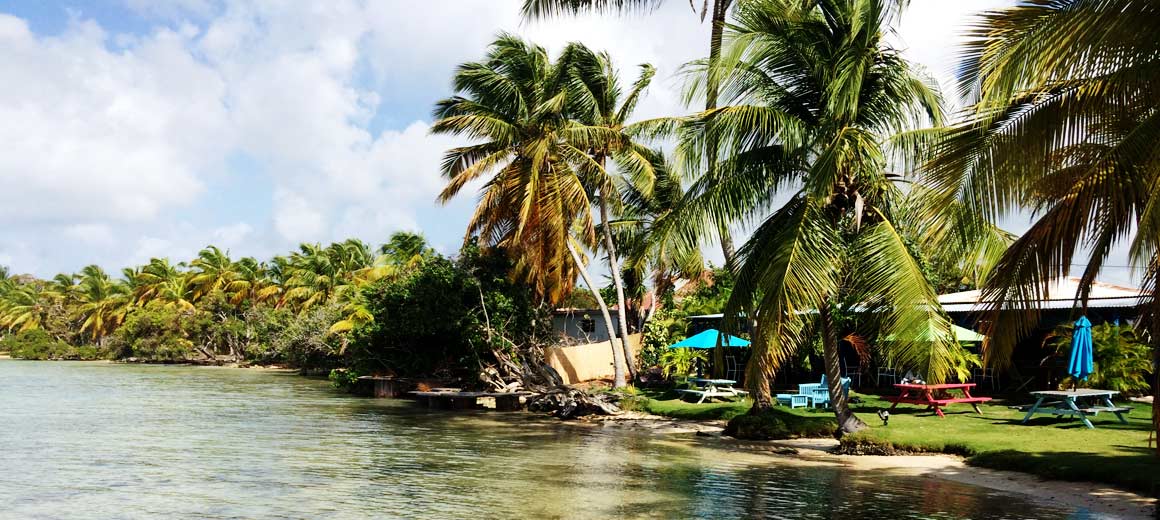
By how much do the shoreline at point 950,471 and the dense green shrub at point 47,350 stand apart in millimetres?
65173

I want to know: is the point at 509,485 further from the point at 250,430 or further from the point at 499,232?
the point at 499,232

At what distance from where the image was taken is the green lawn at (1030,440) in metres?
11.7

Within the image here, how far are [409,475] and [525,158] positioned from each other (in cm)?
1298

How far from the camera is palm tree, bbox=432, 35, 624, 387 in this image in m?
24.7

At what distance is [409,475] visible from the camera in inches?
567

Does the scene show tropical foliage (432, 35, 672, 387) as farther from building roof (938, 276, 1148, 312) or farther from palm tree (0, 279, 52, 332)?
palm tree (0, 279, 52, 332)

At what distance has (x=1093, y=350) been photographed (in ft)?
61.8

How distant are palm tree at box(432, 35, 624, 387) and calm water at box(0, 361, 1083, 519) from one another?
515 cm

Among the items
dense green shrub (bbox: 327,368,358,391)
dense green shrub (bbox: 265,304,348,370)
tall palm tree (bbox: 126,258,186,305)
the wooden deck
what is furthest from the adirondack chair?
tall palm tree (bbox: 126,258,186,305)

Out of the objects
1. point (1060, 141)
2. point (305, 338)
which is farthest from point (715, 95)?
point (305, 338)

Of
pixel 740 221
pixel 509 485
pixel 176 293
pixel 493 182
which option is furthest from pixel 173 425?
pixel 176 293

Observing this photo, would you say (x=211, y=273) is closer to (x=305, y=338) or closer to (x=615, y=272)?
(x=305, y=338)

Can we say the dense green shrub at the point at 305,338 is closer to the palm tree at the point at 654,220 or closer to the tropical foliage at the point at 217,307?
the tropical foliage at the point at 217,307

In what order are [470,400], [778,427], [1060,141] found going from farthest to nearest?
[470,400], [778,427], [1060,141]
